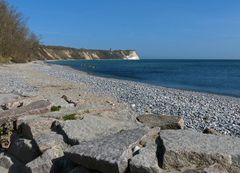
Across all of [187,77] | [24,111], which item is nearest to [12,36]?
[187,77]

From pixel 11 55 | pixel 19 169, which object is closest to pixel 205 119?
pixel 19 169

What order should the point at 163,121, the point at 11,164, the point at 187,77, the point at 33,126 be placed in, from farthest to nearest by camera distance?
1. the point at 187,77
2. the point at 163,121
3. the point at 33,126
4. the point at 11,164

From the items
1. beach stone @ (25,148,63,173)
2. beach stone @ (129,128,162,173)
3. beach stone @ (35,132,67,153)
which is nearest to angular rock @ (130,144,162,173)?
beach stone @ (129,128,162,173)

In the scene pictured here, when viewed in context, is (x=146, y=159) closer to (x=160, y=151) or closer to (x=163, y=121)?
(x=160, y=151)

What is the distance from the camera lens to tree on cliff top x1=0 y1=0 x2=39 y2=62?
158ft

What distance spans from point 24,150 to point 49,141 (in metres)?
0.62

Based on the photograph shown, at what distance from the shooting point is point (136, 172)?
443 cm

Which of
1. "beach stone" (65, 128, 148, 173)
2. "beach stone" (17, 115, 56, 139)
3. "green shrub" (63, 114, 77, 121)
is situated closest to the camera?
"beach stone" (65, 128, 148, 173)

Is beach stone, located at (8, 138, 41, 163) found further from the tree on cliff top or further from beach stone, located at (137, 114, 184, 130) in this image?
the tree on cliff top

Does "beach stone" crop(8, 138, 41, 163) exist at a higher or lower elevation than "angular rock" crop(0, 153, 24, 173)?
higher

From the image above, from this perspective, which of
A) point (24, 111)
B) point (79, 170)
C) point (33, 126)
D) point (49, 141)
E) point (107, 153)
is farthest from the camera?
point (24, 111)

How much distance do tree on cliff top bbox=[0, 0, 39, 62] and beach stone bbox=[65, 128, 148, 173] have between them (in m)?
44.8

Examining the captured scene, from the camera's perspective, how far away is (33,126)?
6.46m

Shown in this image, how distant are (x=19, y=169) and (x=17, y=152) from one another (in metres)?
0.45
